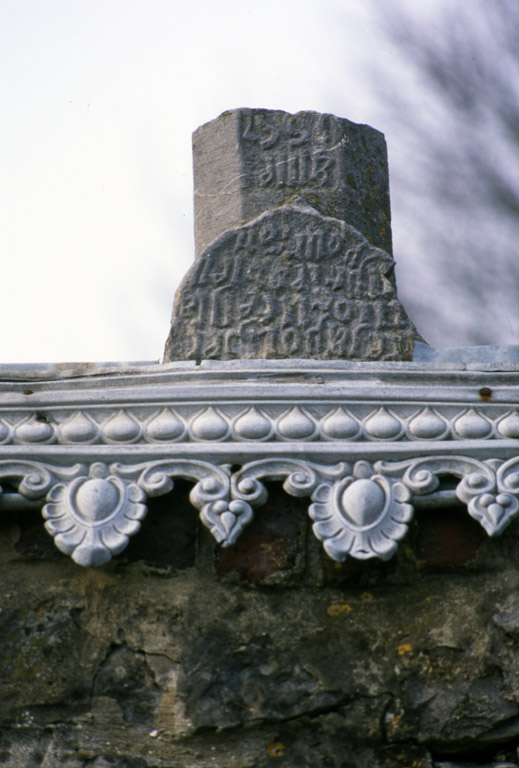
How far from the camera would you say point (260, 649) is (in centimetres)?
157

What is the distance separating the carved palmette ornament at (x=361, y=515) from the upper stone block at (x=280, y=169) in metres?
0.70

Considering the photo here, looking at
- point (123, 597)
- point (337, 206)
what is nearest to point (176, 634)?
point (123, 597)

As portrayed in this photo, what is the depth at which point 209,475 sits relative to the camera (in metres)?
1.58

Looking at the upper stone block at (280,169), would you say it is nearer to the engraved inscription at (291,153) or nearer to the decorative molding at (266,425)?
the engraved inscription at (291,153)

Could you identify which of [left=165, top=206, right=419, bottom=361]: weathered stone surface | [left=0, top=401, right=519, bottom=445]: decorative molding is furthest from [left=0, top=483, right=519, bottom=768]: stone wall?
[left=165, top=206, right=419, bottom=361]: weathered stone surface

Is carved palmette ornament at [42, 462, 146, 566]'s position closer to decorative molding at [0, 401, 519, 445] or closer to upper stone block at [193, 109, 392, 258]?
decorative molding at [0, 401, 519, 445]

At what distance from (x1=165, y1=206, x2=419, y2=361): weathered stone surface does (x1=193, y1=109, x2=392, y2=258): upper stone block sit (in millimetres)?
188

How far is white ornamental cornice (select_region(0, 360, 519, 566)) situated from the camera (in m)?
1.56

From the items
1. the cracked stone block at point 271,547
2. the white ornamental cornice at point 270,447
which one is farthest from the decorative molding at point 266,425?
the cracked stone block at point 271,547

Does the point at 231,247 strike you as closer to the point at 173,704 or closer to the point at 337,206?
the point at 337,206

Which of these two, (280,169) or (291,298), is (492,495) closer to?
(291,298)

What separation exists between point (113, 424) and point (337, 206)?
2.43ft

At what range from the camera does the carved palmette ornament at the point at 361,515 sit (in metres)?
1.54

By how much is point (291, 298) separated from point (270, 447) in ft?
1.22
